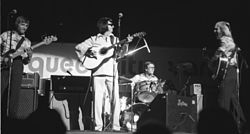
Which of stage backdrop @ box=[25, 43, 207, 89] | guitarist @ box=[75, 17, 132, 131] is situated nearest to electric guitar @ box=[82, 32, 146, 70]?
guitarist @ box=[75, 17, 132, 131]

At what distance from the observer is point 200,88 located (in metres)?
8.30

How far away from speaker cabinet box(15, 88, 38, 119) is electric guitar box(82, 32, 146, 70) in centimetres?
129

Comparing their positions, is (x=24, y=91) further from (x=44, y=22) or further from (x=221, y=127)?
(x=221, y=127)

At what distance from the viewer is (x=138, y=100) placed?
891cm

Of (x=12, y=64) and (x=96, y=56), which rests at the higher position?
(x=96, y=56)

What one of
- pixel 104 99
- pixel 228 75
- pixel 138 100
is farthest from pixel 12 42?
pixel 228 75

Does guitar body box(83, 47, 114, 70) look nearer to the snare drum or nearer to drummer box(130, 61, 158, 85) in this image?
the snare drum

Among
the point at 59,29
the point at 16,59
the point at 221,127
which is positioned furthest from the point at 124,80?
the point at 221,127

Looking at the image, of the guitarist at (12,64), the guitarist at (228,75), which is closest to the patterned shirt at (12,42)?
the guitarist at (12,64)

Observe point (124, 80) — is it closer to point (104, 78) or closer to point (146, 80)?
point (146, 80)

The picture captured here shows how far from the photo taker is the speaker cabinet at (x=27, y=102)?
749 cm

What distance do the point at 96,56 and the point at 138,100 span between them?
7.46 ft

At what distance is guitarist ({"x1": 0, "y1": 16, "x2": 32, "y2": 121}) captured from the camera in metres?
6.37

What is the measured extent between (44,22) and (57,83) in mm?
1665
